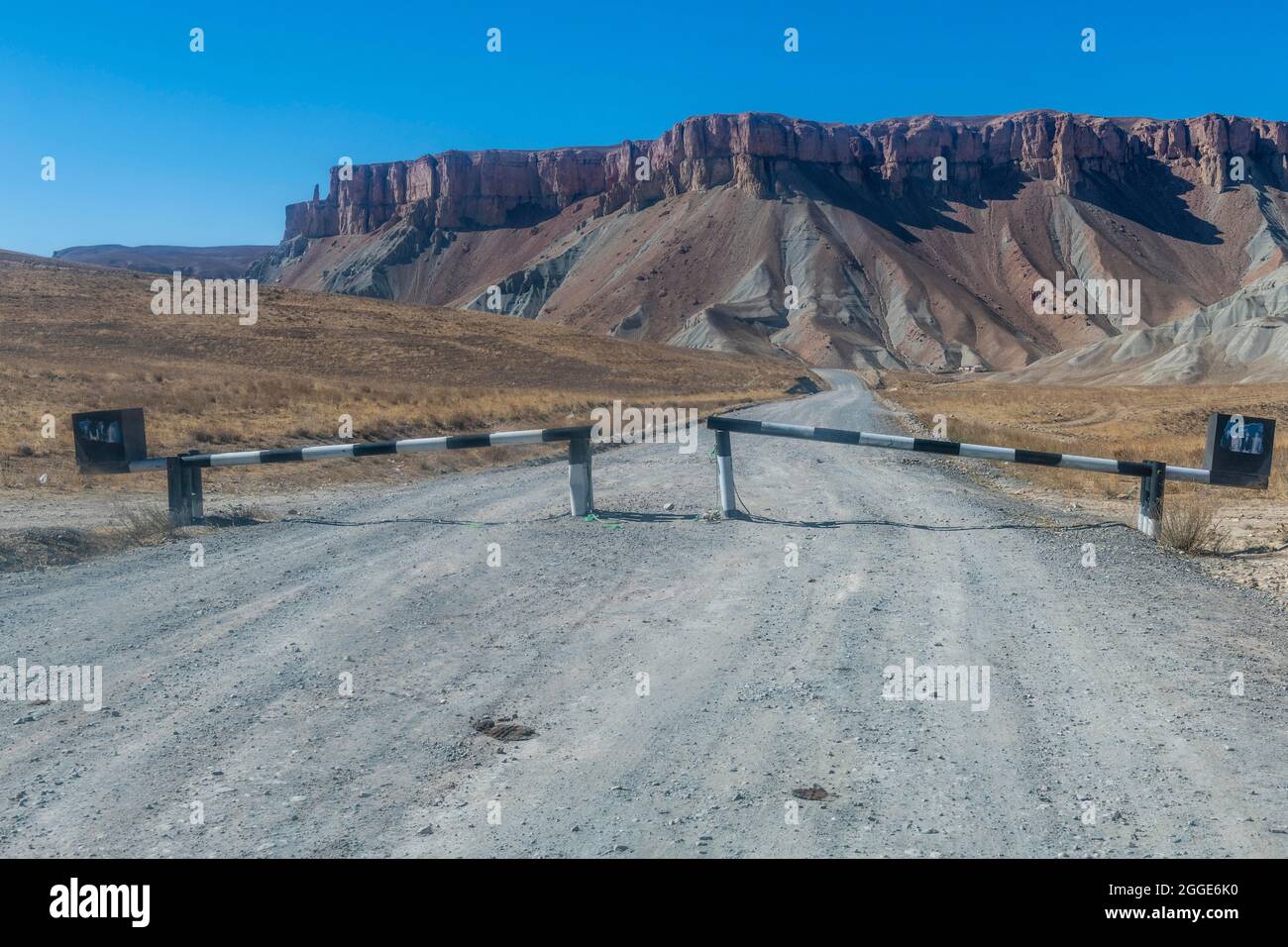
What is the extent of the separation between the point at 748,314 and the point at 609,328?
1959 cm

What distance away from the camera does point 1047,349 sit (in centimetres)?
13900

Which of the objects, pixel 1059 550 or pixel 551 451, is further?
pixel 551 451

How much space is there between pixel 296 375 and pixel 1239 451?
37981 mm

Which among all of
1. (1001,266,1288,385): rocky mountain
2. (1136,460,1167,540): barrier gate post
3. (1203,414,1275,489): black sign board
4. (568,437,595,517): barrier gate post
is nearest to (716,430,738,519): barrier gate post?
(568,437,595,517): barrier gate post

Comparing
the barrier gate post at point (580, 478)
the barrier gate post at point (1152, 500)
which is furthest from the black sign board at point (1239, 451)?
the barrier gate post at point (580, 478)

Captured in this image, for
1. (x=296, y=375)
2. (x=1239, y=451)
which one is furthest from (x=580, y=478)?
(x=296, y=375)

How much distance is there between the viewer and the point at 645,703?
197 inches

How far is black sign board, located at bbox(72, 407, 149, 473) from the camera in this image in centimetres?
1102

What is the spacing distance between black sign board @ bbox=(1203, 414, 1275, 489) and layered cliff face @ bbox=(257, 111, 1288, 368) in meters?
110

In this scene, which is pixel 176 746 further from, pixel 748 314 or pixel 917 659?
pixel 748 314

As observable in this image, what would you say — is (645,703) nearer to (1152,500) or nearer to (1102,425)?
(1152,500)

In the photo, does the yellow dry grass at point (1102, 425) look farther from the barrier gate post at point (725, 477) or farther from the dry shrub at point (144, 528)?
the dry shrub at point (144, 528)

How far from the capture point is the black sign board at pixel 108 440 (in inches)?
434
